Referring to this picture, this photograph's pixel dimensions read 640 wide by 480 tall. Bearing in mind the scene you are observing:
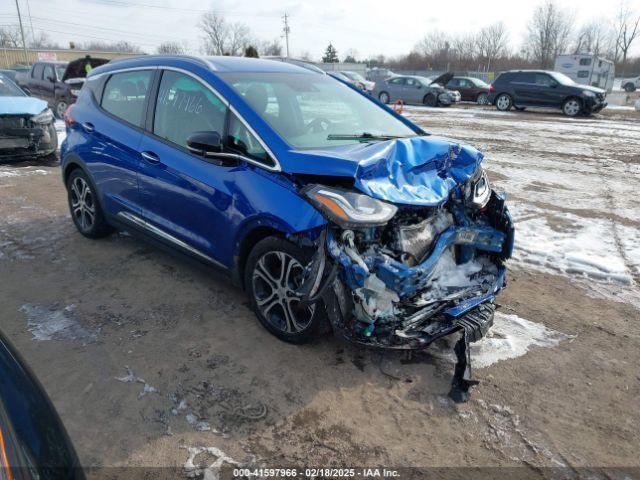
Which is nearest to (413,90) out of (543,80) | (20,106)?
(543,80)

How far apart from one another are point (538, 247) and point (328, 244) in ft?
10.4

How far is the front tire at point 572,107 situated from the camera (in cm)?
1859

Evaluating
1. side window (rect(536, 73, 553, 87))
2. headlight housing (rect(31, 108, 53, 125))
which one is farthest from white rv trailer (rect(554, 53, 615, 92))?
headlight housing (rect(31, 108, 53, 125))

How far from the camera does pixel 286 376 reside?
297 cm

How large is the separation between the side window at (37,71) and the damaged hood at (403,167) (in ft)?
51.1

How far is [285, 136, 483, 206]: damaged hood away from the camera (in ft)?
9.33

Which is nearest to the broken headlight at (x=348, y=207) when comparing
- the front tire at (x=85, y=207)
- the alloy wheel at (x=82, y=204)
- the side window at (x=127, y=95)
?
the side window at (x=127, y=95)

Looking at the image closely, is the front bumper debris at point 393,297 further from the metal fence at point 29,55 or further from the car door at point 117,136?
the metal fence at point 29,55

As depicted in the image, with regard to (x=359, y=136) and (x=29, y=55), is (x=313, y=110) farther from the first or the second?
(x=29, y=55)

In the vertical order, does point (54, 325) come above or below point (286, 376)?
above

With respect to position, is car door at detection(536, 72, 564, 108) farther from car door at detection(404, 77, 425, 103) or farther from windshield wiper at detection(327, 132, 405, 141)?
windshield wiper at detection(327, 132, 405, 141)

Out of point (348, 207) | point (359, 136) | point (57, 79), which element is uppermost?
point (57, 79)

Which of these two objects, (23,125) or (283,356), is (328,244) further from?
(23,125)

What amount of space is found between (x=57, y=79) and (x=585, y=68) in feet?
98.3
